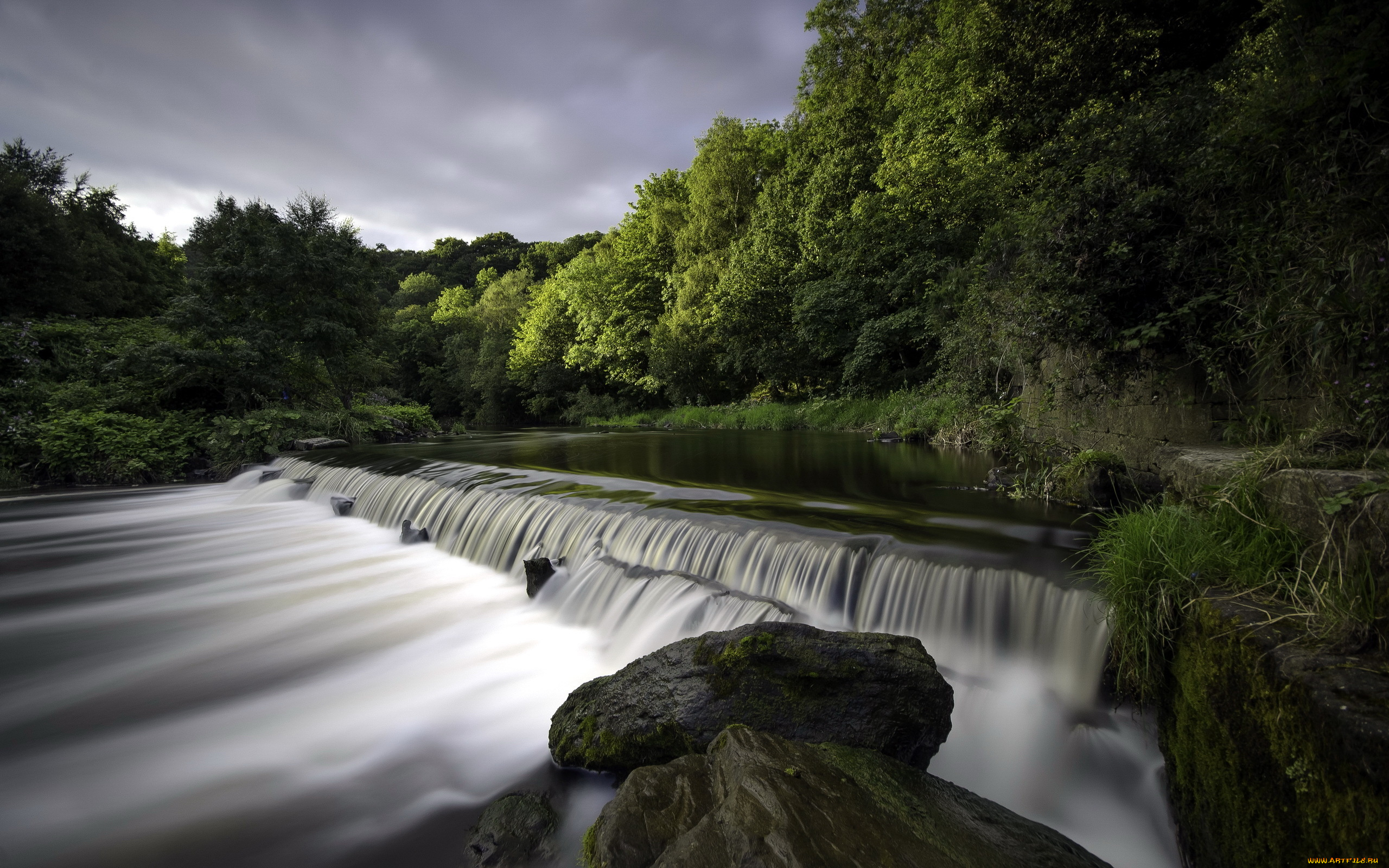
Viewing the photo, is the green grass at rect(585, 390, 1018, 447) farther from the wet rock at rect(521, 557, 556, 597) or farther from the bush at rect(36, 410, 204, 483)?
the bush at rect(36, 410, 204, 483)

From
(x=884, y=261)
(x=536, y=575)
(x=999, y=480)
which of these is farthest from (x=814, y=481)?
(x=884, y=261)

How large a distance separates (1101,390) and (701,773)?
6133 mm

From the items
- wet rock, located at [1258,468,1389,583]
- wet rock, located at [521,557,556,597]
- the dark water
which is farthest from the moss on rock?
wet rock, located at [521,557,556,597]

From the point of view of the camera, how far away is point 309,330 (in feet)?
53.8

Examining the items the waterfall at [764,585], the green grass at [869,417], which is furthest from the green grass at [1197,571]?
the green grass at [869,417]

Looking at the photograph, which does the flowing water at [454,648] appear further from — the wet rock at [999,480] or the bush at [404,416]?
the bush at [404,416]

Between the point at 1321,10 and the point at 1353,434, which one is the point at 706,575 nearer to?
the point at 1353,434

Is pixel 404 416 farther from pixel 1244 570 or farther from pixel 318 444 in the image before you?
pixel 1244 570

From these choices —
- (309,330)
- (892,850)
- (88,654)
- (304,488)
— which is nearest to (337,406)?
(309,330)

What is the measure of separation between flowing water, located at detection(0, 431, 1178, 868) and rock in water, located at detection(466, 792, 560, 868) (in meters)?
0.10

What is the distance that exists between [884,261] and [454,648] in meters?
16.0

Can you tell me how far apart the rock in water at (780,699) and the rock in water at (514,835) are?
33 centimetres

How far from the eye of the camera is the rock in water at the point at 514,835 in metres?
2.39

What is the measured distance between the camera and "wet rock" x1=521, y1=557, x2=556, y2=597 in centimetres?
561
